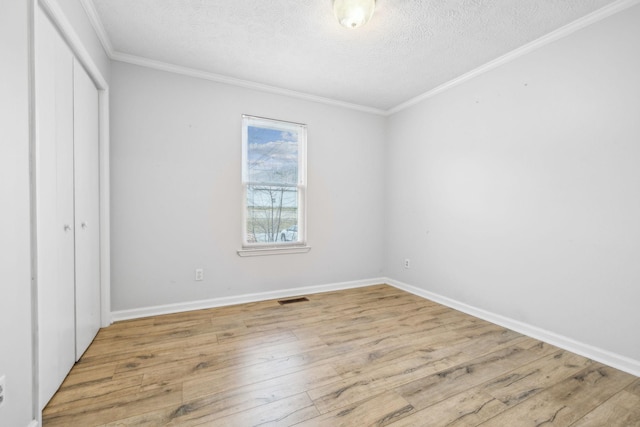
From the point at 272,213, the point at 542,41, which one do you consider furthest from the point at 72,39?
the point at 542,41

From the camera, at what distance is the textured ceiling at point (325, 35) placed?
2043mm

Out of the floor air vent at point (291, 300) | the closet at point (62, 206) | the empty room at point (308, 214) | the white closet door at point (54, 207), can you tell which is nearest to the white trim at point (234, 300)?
the empty room at point (308, 214)

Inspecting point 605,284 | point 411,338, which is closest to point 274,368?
point 411,338

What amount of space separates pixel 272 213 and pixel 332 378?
215cm

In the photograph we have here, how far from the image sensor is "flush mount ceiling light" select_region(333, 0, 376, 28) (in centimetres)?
190

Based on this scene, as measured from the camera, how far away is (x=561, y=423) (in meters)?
1.46

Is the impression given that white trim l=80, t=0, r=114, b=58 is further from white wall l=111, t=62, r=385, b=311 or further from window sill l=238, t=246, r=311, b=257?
window sill l=238, t=246, r=311, b=257

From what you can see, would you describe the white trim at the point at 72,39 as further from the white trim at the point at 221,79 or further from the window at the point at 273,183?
the window at the point at 273,183

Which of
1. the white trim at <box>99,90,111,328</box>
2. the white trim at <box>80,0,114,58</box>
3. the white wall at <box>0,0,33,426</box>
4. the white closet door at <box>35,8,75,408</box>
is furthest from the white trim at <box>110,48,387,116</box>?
the white wall at <box>0,0,33,426</box>

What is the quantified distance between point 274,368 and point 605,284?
2555 mm

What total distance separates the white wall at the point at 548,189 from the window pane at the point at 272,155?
1790mm

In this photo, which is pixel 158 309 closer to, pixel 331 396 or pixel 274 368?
pixel 274 368

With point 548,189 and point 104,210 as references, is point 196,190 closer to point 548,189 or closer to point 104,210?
point 104,210

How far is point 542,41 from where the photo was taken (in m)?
2.37
